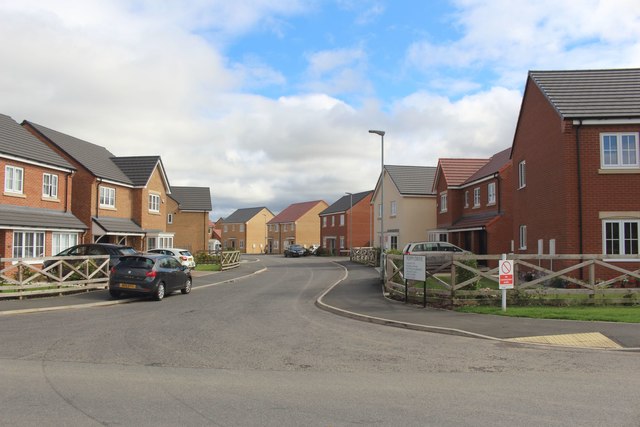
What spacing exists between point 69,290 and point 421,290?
40.9 feet

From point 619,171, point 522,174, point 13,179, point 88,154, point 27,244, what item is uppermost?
point 88,154

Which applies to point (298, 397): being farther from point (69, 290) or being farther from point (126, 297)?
point (69, 290)

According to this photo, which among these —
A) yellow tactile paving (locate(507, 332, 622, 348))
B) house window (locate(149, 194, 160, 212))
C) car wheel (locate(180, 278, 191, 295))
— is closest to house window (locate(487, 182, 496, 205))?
car wheel (locate(180, 278, 191, 295))

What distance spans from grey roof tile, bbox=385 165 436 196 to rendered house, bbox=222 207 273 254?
5610 cm

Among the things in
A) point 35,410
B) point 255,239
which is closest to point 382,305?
point 35,410

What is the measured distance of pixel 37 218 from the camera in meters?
25.9

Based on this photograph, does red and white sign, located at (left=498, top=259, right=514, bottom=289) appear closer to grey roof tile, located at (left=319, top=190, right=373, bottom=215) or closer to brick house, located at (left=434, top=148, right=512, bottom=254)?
brick house, located at (left=434, top=148, right=512, bottom=254)

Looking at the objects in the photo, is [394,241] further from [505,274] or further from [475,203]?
[505,274]

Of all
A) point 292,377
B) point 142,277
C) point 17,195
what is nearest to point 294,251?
point 17,195

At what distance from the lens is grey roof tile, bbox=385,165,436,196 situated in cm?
4753

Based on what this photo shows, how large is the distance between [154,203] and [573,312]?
3248cm

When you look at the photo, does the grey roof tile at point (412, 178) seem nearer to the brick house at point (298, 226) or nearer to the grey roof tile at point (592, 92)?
the grey roof tile at point (592, 92)

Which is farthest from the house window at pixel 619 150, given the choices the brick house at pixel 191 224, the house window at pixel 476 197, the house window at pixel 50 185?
the brick house at pixel 191 224

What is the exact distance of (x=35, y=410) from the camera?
19.3ft
